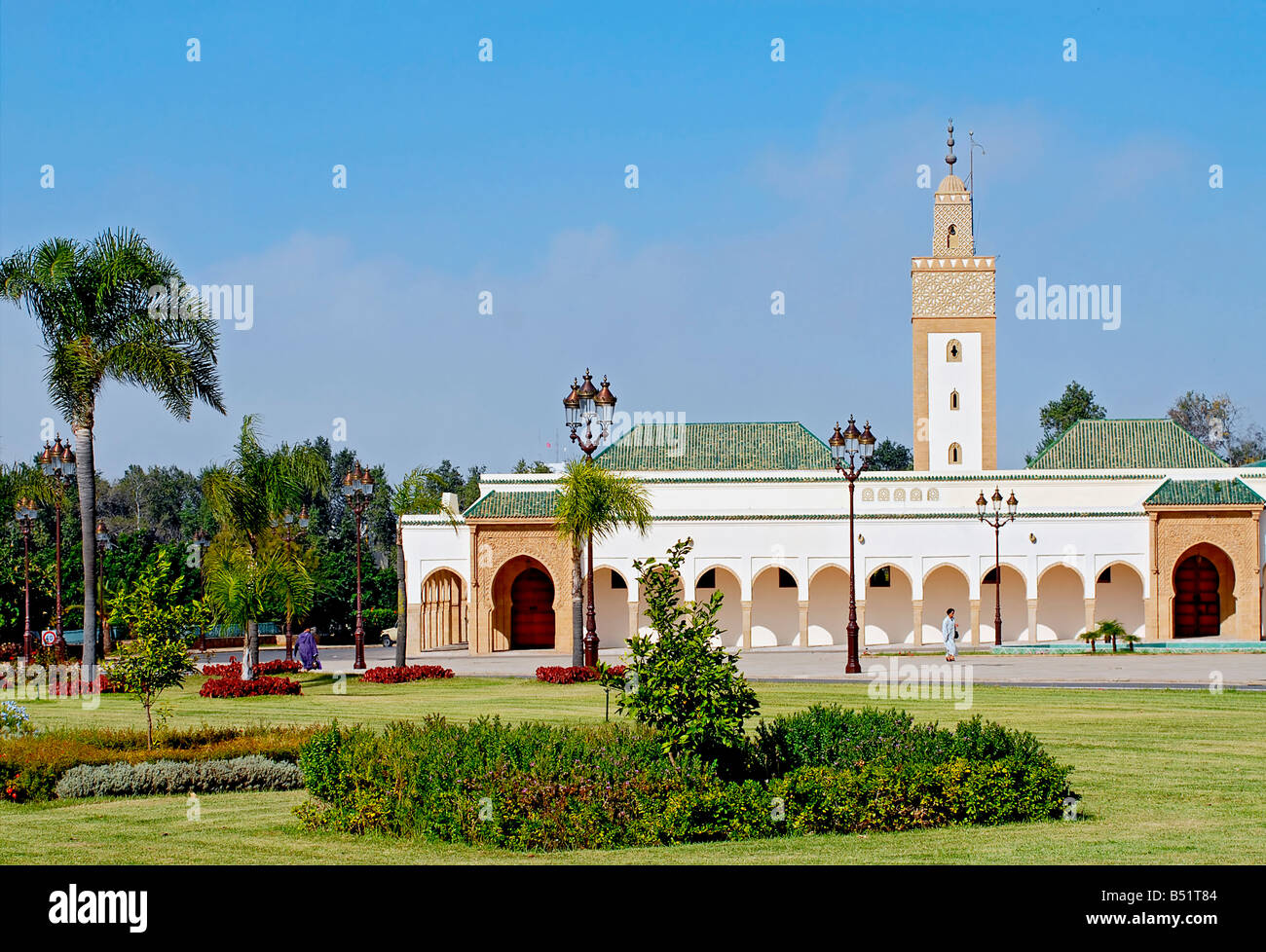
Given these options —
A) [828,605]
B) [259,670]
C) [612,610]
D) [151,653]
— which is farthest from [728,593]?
[151,653]

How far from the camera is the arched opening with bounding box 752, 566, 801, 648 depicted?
40938 mm

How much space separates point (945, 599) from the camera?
41375 mm

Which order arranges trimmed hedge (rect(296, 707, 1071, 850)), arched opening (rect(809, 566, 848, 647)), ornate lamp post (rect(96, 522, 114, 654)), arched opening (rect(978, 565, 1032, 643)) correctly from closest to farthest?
trimmed hedge (rect(296, 707, 1071, 850)) < ornate lamp post (rect(96, 522, 114, 654)) < arched opening (rect(978, 565, 1032, 643)) < arched opening (rect(809, 566, 848, 647))

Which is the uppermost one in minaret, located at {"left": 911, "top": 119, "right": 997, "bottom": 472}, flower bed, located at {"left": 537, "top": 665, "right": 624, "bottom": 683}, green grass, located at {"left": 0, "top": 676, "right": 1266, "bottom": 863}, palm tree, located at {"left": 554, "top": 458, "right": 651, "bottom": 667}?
minaret, located at {"left": 911, "top": 119, "right": 997, "bottom": 472}

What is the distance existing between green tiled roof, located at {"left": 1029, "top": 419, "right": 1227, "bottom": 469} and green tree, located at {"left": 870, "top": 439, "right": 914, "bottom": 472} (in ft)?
141

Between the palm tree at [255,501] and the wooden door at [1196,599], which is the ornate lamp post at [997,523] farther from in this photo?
the palm tree at [255,501]

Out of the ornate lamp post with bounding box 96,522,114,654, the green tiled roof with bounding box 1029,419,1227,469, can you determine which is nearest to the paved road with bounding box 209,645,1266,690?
the ornate lamp post with bounding box 96,522,114,654

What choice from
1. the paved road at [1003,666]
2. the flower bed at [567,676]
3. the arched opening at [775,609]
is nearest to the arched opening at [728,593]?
the arched opening at [775,609]

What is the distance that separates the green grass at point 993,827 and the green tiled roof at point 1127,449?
25570 mm

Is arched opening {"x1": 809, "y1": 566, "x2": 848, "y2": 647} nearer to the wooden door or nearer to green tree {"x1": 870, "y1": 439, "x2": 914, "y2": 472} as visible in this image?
the wooden door
